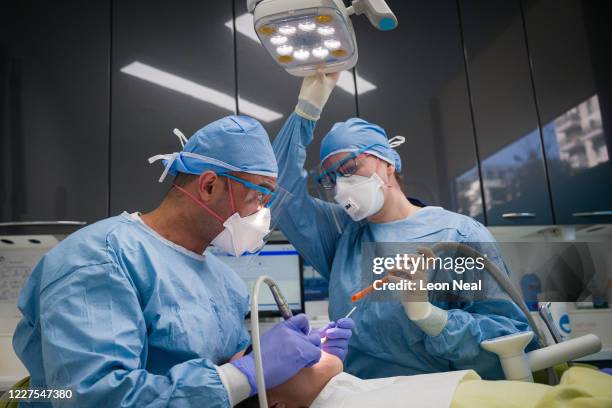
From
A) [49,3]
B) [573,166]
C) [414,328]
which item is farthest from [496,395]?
[49,3]

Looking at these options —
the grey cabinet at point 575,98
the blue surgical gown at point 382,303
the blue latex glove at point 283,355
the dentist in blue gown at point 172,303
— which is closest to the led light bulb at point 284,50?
the dentist in blue gown at point 172,303

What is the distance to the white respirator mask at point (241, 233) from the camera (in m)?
1.21

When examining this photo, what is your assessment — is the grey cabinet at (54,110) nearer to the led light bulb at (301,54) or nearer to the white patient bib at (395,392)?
the led light bulb at (301,54)

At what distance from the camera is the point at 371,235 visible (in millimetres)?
1562

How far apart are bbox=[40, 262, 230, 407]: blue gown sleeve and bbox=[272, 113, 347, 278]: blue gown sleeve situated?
0.70 meters

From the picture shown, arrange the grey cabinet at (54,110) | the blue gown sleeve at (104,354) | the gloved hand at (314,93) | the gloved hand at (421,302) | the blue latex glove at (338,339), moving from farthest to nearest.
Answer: the grey cabinet at (54,110) → the gloved hand at (314,93) → the blue latex glove at (338,339) → the gloved hand at (421,302) → the blue gown sleeve at (104,354)

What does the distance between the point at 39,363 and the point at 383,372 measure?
84 centimetres

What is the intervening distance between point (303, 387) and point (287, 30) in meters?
0.84

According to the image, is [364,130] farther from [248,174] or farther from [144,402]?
[144,402]

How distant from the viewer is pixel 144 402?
0.85m

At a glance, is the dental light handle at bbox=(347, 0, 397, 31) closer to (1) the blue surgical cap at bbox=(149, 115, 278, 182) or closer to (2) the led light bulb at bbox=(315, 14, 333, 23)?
(2) the led light bulb at bbox=(315, 14, 333, 23)

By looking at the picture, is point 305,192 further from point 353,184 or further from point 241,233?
point 241,233

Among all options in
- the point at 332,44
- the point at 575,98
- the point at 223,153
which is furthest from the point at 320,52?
the point at 575,98

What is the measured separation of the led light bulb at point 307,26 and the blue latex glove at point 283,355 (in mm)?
679
